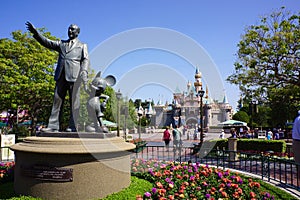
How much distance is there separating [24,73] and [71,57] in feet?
55.7

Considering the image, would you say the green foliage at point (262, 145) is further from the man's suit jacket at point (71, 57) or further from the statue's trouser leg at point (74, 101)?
the man's suit jacket at point (71, 57)

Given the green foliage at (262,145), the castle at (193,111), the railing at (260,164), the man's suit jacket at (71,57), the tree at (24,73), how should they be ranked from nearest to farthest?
the man's suit jacket at (71,57), the railing at (260,164), the green foliage at (262,145), the tree at (24,73), the castle at (193,111)

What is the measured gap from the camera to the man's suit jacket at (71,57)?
22.0ft

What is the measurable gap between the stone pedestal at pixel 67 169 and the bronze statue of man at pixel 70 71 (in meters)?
1.13

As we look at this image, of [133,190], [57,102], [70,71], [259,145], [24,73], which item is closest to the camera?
[133,190]

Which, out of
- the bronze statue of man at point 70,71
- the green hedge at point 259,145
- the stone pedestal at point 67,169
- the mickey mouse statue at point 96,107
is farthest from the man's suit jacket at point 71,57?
the green hedge at point 259,145

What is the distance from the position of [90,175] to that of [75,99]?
2284 millimetres

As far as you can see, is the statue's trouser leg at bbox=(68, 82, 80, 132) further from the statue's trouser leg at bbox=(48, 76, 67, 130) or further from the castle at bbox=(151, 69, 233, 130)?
the castle at bbox=(151, 69, 233, 130)

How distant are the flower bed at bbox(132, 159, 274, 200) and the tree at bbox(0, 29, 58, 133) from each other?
15921 millimetres

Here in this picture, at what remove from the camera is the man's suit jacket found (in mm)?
6705

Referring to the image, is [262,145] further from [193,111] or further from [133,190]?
[193,111]

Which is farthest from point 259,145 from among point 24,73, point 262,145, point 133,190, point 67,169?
point 24,73

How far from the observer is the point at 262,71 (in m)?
15.2

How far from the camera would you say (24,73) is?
70.3 feet
